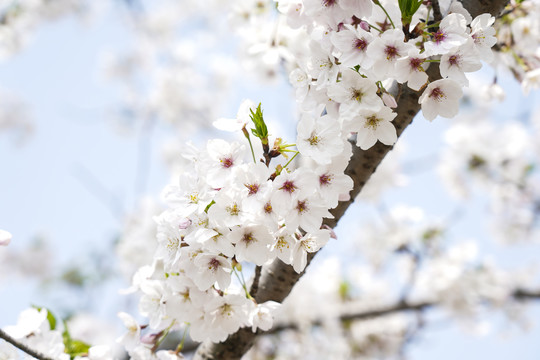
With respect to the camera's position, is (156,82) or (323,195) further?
(156,82)

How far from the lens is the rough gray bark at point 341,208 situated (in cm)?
106

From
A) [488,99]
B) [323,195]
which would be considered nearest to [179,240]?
[323,195]

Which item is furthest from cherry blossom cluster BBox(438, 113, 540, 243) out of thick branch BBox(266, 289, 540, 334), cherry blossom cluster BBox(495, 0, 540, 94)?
cherry blossom cluster BBox(495, 0, 540, 94)

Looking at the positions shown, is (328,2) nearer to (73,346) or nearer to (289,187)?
(289,187)

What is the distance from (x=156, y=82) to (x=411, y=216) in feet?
14.4

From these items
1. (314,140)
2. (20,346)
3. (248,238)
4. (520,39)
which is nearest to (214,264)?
(248,238)

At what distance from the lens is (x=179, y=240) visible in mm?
921

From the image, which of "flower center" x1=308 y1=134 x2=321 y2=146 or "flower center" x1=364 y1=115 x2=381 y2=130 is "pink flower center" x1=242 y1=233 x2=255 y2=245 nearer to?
"flower center" x1=308 y1=134 x2=321 y2=146

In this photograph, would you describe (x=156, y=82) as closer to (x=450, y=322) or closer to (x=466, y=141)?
(x=466, y=141)

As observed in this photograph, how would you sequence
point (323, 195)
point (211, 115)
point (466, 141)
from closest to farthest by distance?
point (323, 195) → point (466, 141) → point (211, 115)

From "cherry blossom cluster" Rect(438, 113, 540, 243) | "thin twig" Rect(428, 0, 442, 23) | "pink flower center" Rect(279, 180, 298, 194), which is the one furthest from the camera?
"cherry blossom cluster" Rect(438, 113, 540, 243)

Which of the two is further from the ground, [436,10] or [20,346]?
[436,10]

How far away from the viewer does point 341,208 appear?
1.12m

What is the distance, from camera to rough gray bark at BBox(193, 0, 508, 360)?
1.06 m
